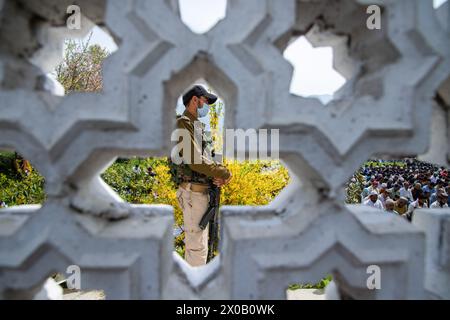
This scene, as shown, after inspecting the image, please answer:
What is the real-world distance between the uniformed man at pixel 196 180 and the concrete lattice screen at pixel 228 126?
5.92 feet

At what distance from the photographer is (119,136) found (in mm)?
667

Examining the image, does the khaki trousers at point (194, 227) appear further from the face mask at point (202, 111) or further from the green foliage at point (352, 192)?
the green foliage at point (352, 192)

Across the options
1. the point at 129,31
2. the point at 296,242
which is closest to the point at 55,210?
the point at 129,31

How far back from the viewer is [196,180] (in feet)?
8.94

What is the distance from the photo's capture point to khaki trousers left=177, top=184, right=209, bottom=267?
2.71m

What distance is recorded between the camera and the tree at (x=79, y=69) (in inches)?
413

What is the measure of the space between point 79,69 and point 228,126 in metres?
11.8

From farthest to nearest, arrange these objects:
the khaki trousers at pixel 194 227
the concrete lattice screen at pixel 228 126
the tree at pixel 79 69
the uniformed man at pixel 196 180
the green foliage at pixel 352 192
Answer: the tree at pixel 79 69, the green foliage at pixel 352 192, the khaki trousers at pixel 194 227, the uniformed man at pixel 196 180, the concrete lattice screen at pixel 228 126

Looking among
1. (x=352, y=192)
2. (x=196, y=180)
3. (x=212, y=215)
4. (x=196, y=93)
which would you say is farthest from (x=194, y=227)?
(x=352, y=192)

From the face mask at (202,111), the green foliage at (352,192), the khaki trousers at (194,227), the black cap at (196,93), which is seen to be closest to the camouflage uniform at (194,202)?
the khaki trousers at (194,227)

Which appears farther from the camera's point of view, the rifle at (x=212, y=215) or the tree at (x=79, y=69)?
the tree at (x=79, y=69)

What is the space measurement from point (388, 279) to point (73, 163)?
0.71 metres

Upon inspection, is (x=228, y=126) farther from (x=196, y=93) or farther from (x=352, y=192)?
(x=352, y=192)

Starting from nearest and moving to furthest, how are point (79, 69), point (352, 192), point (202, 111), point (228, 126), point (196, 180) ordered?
1. point (228, 126)
2. point (196, 180)
3. point (202, 111)
4. point (352, 192)
5. point (79, 69)
